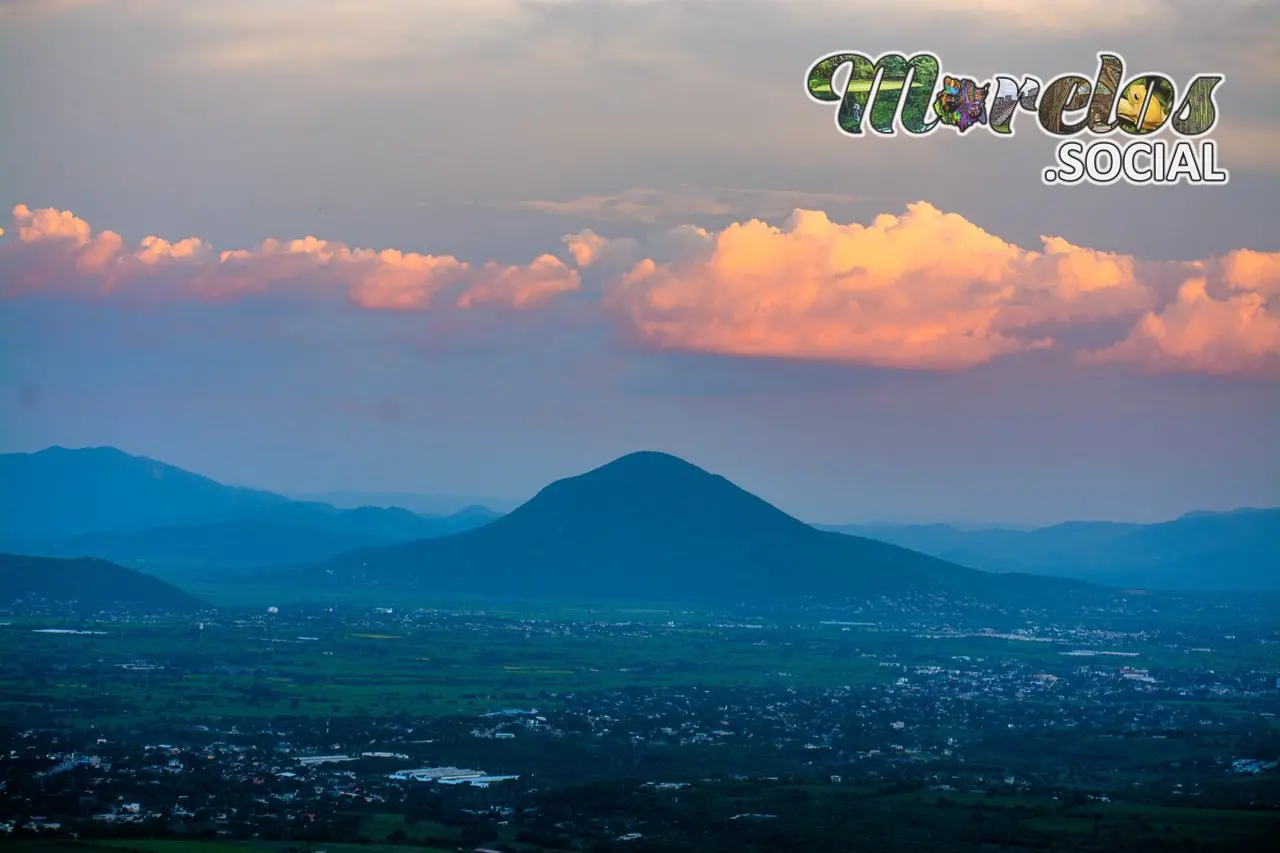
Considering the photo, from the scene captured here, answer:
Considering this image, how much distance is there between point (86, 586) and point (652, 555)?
58.1m

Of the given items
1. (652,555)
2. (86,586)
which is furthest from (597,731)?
(652,555)

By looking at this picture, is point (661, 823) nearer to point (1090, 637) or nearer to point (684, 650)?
point (684, 650)

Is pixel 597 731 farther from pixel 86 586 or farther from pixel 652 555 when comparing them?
pixel 652 555

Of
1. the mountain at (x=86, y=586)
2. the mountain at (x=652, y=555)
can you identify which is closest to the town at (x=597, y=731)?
the mountain at (x=86, y=586)

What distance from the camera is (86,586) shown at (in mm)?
143625

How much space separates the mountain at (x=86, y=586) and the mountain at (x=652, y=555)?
33.2 meters

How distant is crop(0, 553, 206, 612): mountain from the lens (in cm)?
14075

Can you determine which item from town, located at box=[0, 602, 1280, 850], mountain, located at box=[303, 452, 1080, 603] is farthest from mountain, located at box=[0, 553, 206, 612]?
mountain, located at box=[303, 452, 1080, 603]

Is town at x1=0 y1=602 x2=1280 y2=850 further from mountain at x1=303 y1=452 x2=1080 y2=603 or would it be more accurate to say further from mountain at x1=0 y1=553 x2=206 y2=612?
mountain at x1=303 y1=452 x2=1080 y2=603

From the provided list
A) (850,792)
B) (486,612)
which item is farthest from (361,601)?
(850,792)

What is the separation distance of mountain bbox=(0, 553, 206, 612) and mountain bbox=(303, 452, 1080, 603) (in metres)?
33.2

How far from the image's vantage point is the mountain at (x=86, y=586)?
462ft

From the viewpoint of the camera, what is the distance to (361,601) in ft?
521

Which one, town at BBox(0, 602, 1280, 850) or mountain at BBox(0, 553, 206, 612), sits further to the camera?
mountain at BBox(0, 553, 206, 612)
